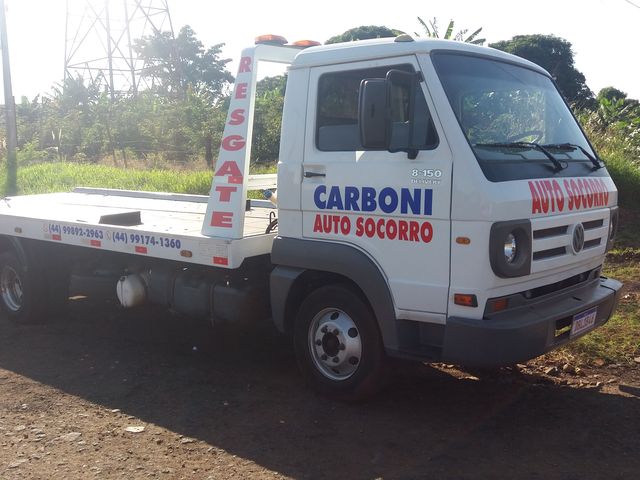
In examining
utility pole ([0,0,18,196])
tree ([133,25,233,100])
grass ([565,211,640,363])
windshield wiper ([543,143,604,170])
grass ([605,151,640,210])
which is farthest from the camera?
tree ([133,25,233,100])

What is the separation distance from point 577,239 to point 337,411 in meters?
2.01

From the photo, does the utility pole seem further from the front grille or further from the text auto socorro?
the front grille

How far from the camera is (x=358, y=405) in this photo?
4.87m

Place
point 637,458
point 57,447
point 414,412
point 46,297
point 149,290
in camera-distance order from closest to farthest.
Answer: point 637,458 → point 57,447 → point 414,412 → point 149,290 → point 46,297

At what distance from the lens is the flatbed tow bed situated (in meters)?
5.25

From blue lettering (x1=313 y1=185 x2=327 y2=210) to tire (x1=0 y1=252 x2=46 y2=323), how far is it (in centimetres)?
369

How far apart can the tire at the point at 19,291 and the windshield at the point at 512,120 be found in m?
4.82

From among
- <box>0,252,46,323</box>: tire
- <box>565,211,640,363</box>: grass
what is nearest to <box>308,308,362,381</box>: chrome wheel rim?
<box>565,211,640,363</box>: grass

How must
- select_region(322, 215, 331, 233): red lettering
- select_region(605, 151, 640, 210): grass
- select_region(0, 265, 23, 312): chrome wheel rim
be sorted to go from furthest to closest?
select_region(605, 151, 640, 210): grass
select_region(0, 265, 23, 312): chrome wheel rim
select_region(322, 215, 331, 233): red lettering

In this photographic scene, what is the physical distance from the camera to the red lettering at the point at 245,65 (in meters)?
5.19

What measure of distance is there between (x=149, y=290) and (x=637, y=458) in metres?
4.08

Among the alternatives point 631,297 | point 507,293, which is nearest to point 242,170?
point 507,293

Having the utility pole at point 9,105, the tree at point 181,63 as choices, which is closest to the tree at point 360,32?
the tree at point 181,63

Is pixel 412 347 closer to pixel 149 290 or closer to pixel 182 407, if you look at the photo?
pixel 182 407
